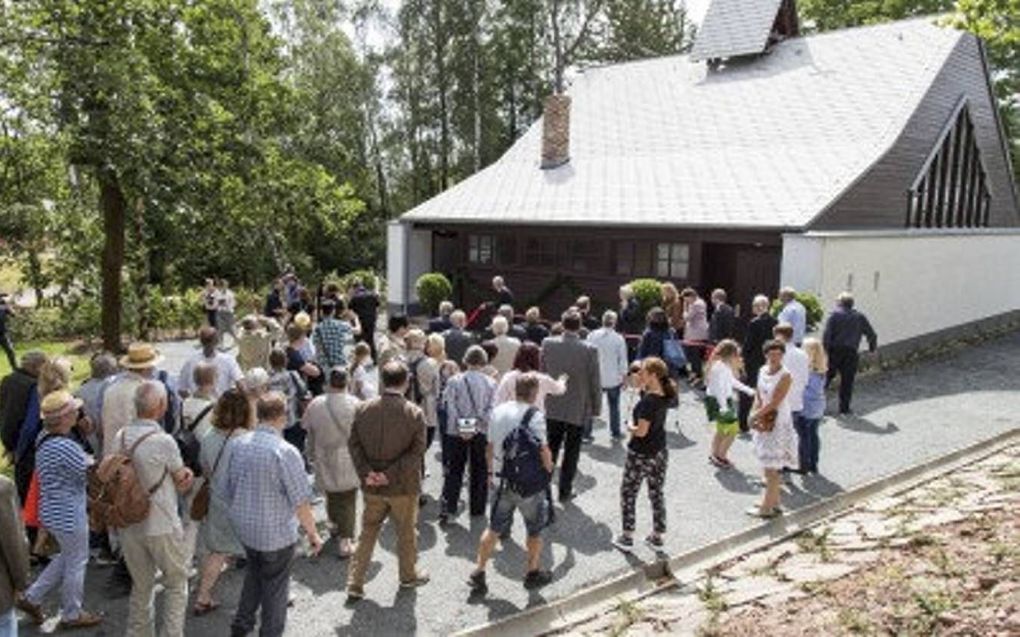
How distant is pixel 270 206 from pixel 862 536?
433 inches

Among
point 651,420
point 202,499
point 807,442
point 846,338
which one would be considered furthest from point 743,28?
point 202,499

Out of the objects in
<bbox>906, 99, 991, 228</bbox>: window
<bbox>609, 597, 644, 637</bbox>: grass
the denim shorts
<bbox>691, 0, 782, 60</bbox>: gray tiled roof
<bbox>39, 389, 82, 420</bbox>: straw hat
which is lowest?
<bbox>609, 597, 644, 637</bbox>: grass

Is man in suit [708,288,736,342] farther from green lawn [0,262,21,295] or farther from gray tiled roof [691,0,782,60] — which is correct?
green lawn [0,262,21,295]

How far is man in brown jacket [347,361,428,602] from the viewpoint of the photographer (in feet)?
21.9

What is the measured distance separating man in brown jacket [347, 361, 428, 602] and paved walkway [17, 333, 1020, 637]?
533mm

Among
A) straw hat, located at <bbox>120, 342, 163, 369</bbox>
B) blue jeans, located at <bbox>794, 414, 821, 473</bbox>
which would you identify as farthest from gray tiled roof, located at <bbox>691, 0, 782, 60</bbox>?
straw hat, located at <bbox>120, 342, 163, 369</bbox>

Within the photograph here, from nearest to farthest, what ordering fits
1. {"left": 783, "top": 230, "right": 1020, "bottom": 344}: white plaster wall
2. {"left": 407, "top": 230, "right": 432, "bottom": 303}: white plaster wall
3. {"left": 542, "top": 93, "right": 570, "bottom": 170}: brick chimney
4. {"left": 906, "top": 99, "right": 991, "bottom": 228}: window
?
{"left": 783, "top": 230, "right": 1020, "bottom": 344}: white plaster wall < {"left": 906, "top": 99, "right": 991, "bottom": 228}: window < {"left": 542, "top": 93, "right": 570, "bottom": 170}: brick chimney < {"left": 407, "top": 230, "right": 432, "bottom": 303}: white plaster wall

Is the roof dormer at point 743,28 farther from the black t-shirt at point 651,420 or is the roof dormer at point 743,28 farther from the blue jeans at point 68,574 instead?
the blue jeans at point 68,574

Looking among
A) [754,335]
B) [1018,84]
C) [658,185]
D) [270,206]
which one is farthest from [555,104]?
[1018,84]

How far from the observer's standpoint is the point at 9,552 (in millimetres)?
4473

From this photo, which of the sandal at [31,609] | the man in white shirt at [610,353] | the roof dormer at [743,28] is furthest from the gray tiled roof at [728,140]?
the sandal at [31,609]

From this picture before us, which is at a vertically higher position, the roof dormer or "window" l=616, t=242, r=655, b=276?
the roof dormer

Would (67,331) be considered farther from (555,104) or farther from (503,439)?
(503,439)

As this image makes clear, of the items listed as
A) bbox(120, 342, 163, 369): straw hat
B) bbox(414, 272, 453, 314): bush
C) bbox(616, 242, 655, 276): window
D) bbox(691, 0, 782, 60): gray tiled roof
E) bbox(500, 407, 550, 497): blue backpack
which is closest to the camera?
bbox(500, 407, 550, 497): blue backpack
